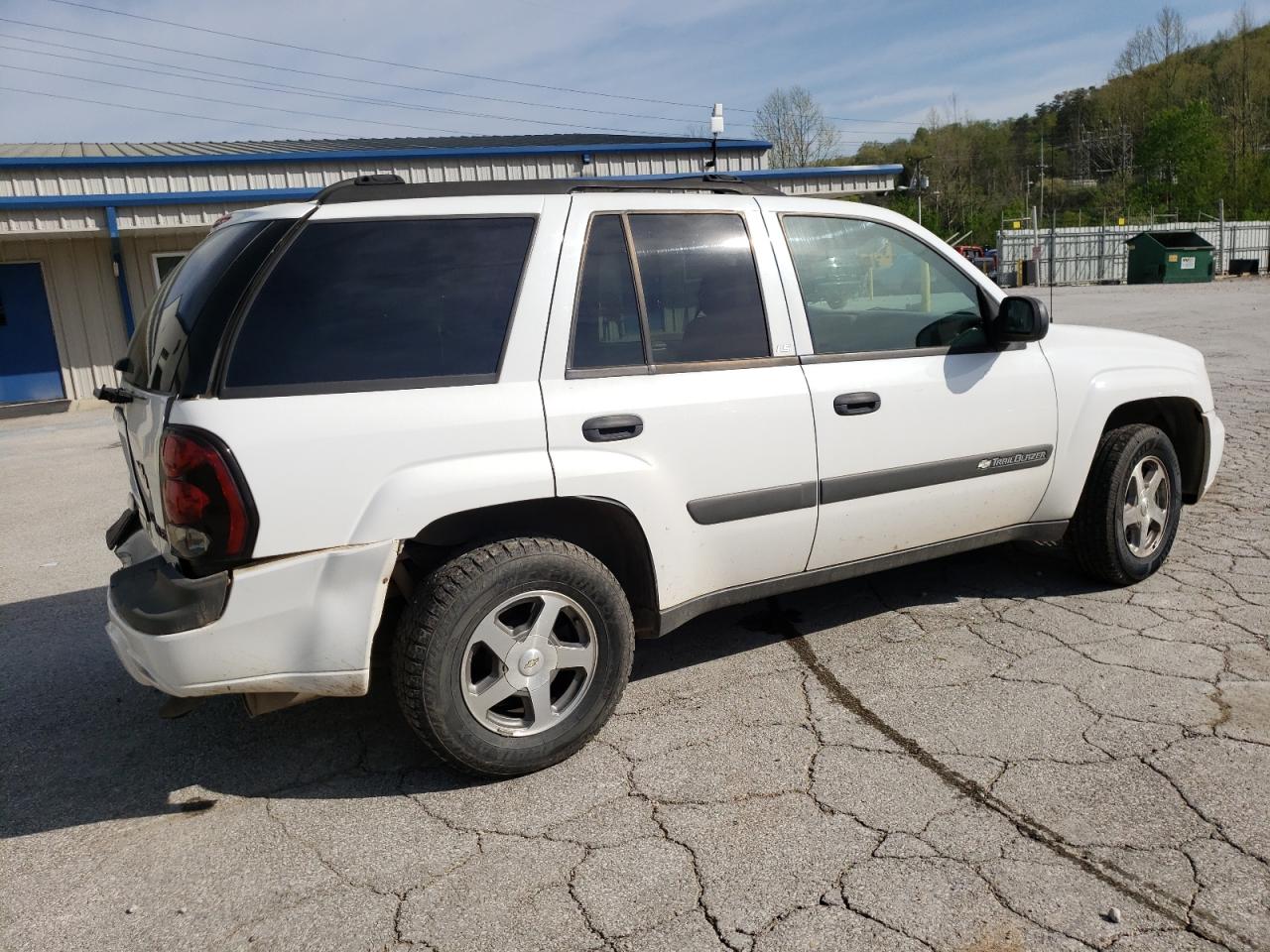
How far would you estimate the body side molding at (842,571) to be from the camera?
349cm

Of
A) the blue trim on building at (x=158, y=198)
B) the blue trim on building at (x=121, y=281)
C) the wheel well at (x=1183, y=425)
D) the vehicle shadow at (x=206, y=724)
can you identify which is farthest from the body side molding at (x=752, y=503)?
the blue trim on building at (x=121, y=281)

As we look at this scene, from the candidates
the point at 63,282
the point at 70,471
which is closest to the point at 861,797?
the point at 70,471

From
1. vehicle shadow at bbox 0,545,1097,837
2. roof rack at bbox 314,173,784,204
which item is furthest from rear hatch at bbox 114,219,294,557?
vehicle shadow at bbox 0,545,1097,837

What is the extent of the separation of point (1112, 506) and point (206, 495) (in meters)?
3.74

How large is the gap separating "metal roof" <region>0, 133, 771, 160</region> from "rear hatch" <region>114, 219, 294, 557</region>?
12873 millimetres

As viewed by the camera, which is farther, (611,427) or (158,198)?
(158,198)

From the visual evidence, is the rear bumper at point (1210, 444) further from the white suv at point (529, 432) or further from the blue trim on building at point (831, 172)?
the blue trim on building at point (831, 172)

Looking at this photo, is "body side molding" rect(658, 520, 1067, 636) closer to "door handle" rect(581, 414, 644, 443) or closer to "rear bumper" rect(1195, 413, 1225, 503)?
"door handle" rect(581, 414, 644, 443)

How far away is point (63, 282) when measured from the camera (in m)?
14.9

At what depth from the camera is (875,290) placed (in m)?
3.93

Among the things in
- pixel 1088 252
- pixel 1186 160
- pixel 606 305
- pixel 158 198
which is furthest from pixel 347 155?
pixel 1186 160

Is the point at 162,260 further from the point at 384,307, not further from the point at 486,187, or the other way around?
the point at 384,307

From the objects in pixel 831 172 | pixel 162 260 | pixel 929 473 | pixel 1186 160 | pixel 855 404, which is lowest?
pixel 929 473

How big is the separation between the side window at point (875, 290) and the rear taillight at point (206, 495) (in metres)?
2.10
